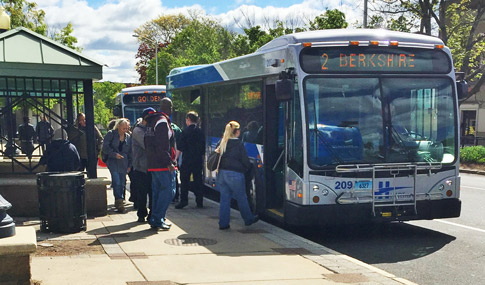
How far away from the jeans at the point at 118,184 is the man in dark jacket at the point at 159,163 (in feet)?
6.43

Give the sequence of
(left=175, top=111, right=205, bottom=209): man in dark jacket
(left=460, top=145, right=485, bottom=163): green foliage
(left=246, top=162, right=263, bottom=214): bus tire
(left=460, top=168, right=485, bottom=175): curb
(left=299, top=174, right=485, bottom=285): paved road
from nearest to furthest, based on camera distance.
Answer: (left=299, top=174, right=485, bottom=285): paved road, (left=246, top=162, right=263, bottom=214): bus tire, (left=175, top=111, right=205, bottom=209): man in dark jacket, (left=460, top=168, right=485, bottom=175): curb, (left=460, top=145, right=485, bottom=163): green foliage

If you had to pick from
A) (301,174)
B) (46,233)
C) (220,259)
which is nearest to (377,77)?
(301,174)

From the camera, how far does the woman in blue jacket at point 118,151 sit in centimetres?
1142

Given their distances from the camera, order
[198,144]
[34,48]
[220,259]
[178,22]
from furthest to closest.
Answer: [178,22] < [198,144] < [34,48] < [220,259]

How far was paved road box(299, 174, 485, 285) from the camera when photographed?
24.2 ft

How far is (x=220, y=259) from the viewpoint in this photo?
24.3 feet

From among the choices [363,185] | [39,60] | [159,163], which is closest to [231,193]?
[159,163]

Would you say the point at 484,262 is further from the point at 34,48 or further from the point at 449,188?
the point at 34,48

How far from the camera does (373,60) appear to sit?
9.24 metres

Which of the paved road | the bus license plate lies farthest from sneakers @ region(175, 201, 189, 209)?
the bus license plate

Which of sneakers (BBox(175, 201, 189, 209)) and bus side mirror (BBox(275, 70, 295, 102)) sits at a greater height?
bus side mirror (BBox(275, 70, 295, 102))

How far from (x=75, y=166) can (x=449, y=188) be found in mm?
5797

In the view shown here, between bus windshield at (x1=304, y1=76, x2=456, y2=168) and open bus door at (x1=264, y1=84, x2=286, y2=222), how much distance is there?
1.23 metres

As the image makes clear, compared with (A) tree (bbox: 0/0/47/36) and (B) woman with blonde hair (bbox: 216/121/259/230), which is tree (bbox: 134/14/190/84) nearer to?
(A) tree (bbox: 0/0/47/36)
